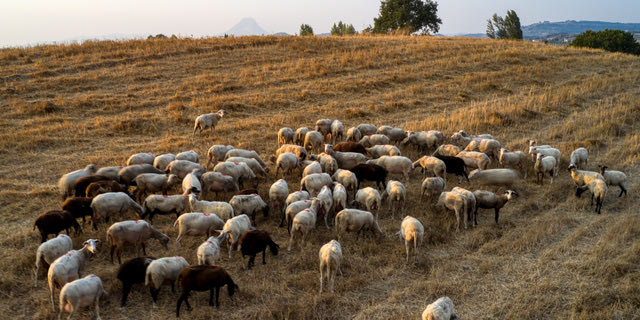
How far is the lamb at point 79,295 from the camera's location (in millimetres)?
6566

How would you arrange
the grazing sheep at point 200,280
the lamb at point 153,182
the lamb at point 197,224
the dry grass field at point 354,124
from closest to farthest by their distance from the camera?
the grazing sheep at point 200,280 → the dry grass field at point 354,124 → the lamb at point 197,224 → the lamb at point 153,182

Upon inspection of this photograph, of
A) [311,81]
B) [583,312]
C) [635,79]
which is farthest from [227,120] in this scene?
[635,79]

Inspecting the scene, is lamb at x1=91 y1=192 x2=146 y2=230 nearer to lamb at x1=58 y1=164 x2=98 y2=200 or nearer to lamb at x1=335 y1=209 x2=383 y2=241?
lamb at x1=58 y1=164 x2=98 y2=200

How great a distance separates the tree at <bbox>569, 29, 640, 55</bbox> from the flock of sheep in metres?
53.5

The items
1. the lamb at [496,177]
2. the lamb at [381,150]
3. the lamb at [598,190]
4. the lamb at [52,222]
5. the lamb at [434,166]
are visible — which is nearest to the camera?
the lamb at [52,222]

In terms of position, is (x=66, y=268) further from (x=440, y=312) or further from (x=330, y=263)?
(x=440, y=312)

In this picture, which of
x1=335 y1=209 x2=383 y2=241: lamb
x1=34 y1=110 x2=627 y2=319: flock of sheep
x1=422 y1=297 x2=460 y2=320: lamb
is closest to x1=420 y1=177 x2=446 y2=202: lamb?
x1=34 y1=110 x2=627 y2=319: flock of sheep

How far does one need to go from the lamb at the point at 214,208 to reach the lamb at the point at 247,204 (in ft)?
0.75

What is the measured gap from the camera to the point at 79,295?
661cm

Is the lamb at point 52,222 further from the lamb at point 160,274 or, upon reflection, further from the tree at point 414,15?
the tree at point 414,15

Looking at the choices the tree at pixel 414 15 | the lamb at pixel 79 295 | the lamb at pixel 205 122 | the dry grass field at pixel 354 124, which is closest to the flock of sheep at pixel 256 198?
the lamb at pixel 79 295

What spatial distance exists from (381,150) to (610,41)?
5920 centimetres

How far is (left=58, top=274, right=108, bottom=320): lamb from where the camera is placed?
259 inches

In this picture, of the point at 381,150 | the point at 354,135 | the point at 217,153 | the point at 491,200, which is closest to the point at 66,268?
the point at 217,153
